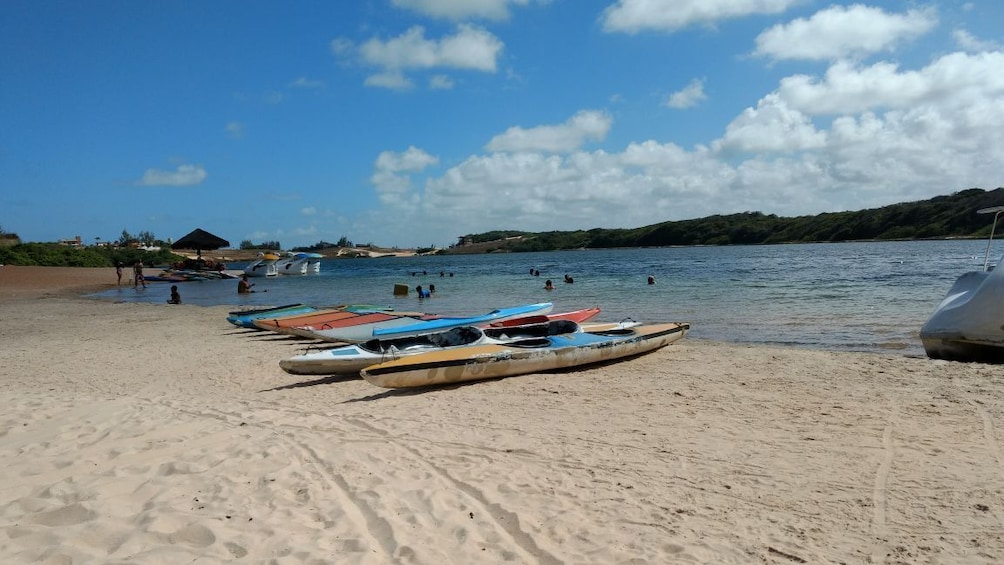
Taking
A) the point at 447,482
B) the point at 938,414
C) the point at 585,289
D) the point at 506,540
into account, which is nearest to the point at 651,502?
the point at 506,540

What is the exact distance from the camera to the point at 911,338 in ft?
39.4

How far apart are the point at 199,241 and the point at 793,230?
97.1 m

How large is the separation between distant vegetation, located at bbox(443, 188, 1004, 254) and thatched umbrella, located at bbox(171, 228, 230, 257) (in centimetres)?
7656

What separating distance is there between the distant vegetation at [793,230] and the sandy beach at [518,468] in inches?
3060

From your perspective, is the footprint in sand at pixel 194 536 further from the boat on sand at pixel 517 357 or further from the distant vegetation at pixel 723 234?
the distant vegetation at pixel 723 234

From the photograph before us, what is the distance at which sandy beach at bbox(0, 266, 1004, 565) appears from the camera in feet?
11.7

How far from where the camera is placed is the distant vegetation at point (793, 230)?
273ft

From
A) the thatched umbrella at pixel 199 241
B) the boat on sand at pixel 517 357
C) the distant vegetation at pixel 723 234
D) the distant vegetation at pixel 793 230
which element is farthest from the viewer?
the distant vegetation at pixel 793 230

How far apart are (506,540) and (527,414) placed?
322 cm

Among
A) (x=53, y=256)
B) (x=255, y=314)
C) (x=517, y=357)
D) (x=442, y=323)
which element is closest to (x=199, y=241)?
(x=53, y=256)

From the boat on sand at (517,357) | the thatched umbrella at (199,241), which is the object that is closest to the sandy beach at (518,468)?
the boat on sand at (517,357)

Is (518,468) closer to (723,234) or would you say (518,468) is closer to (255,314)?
(255,314)

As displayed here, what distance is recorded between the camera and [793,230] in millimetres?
106625

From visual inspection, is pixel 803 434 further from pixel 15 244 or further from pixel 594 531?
pixel 15 244
